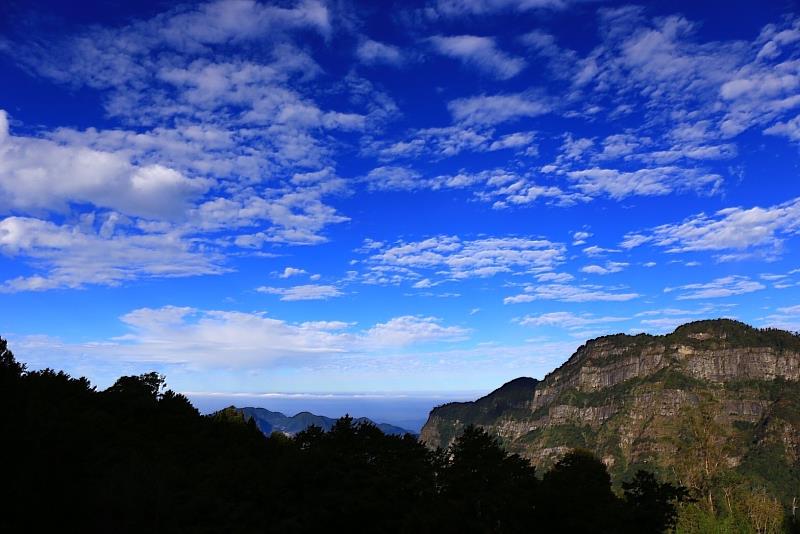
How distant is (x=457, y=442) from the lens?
101ft

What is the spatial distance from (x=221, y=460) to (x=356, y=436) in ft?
31.9

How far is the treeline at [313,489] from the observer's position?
22.4 meters

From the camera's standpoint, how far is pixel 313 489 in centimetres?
2733

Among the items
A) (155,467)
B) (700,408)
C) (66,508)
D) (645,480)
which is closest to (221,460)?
(155,467)

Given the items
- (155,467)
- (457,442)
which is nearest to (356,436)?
(457,442)

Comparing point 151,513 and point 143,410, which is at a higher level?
point 143,410

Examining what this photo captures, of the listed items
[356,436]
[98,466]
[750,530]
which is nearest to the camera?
[98,466]

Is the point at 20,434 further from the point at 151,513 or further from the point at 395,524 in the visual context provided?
the point at 395,524

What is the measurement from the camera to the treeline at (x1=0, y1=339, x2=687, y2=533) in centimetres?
2236

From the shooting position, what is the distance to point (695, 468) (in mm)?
54062

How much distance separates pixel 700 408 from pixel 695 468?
8323mm

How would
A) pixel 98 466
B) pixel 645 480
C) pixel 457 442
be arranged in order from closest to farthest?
1. pixel 645 480
2. pixel 98 466
3. pixel 457 442

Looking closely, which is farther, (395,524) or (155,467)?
(155,467)

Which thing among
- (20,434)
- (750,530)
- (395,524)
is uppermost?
(20,434)
